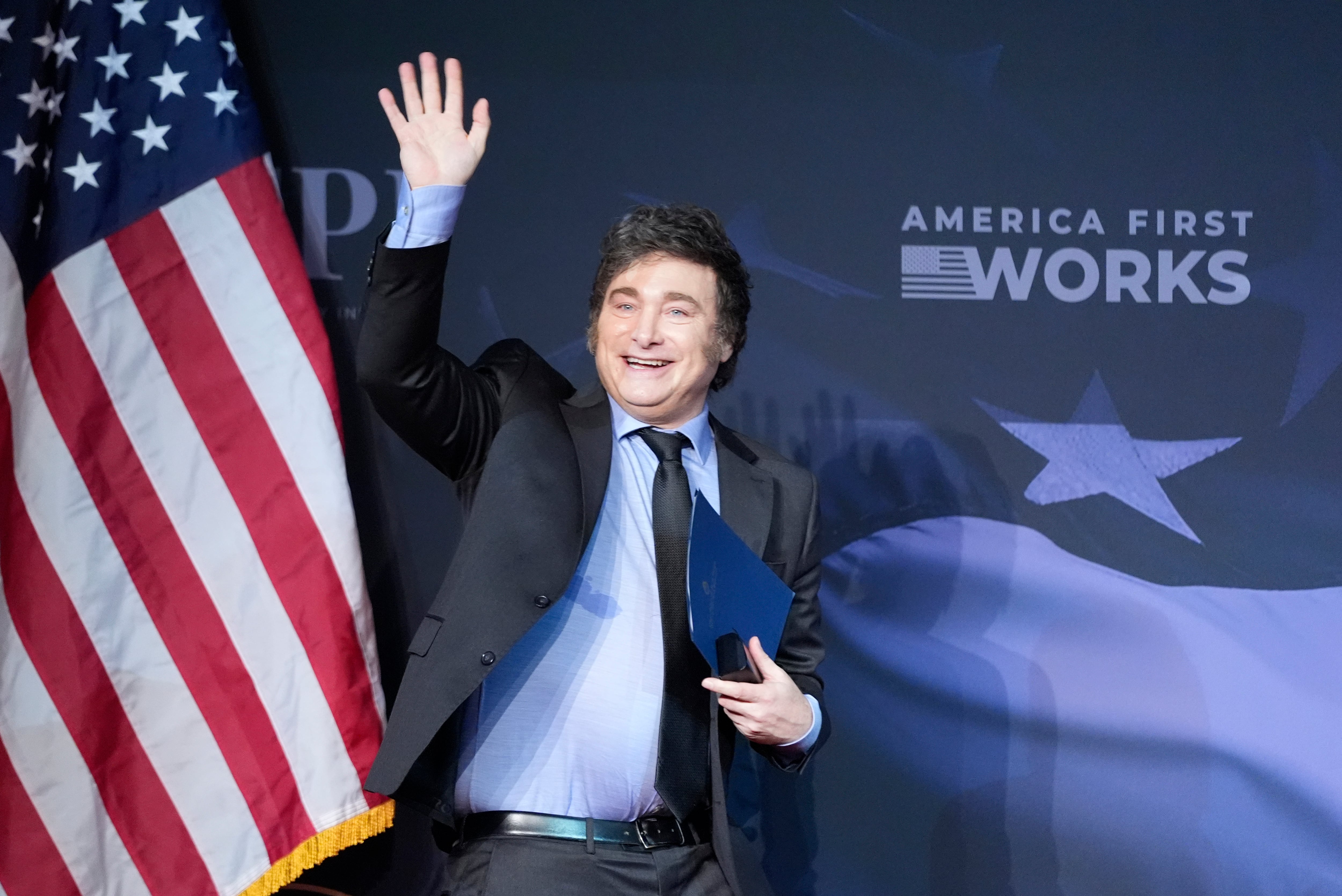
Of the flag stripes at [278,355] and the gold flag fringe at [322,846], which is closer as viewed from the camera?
the gold flag fringe at [322,846]

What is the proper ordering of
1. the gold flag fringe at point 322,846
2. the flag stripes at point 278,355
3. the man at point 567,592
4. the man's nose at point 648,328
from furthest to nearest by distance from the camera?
the flag stripes at point 278,355 → the gold flag fringe at point 322,846 → the man's nose at point 648,328 → the man at point 567,592

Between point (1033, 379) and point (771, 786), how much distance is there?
3.55 feet

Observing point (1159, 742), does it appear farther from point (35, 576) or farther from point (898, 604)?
Result: point (35, 576)

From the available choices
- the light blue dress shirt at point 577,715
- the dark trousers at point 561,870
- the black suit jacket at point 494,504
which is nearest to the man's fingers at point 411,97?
the light blue dress shirt at point 577,715

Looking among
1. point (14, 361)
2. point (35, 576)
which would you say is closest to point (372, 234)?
point (14, 361)

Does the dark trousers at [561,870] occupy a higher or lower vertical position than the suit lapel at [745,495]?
lower

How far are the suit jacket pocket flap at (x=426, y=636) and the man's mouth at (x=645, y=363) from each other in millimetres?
500

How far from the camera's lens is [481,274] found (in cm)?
279

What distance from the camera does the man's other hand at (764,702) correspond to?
1.73 m

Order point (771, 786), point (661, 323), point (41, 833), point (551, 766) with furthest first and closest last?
→ point (771, 786) < point (41, 833) < point (661, 323) < point (551, 766)

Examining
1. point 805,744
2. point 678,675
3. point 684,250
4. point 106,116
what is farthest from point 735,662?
point 106,116

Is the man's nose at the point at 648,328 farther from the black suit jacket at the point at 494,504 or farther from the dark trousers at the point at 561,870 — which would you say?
the dark trousers at the point at 561,870

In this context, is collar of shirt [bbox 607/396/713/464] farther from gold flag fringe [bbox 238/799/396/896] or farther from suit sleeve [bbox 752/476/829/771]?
gold flag fringe [bbox 238/799/396/896]

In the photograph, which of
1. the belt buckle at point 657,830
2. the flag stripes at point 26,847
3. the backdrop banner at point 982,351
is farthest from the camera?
the backdrop banner at point 982,351
